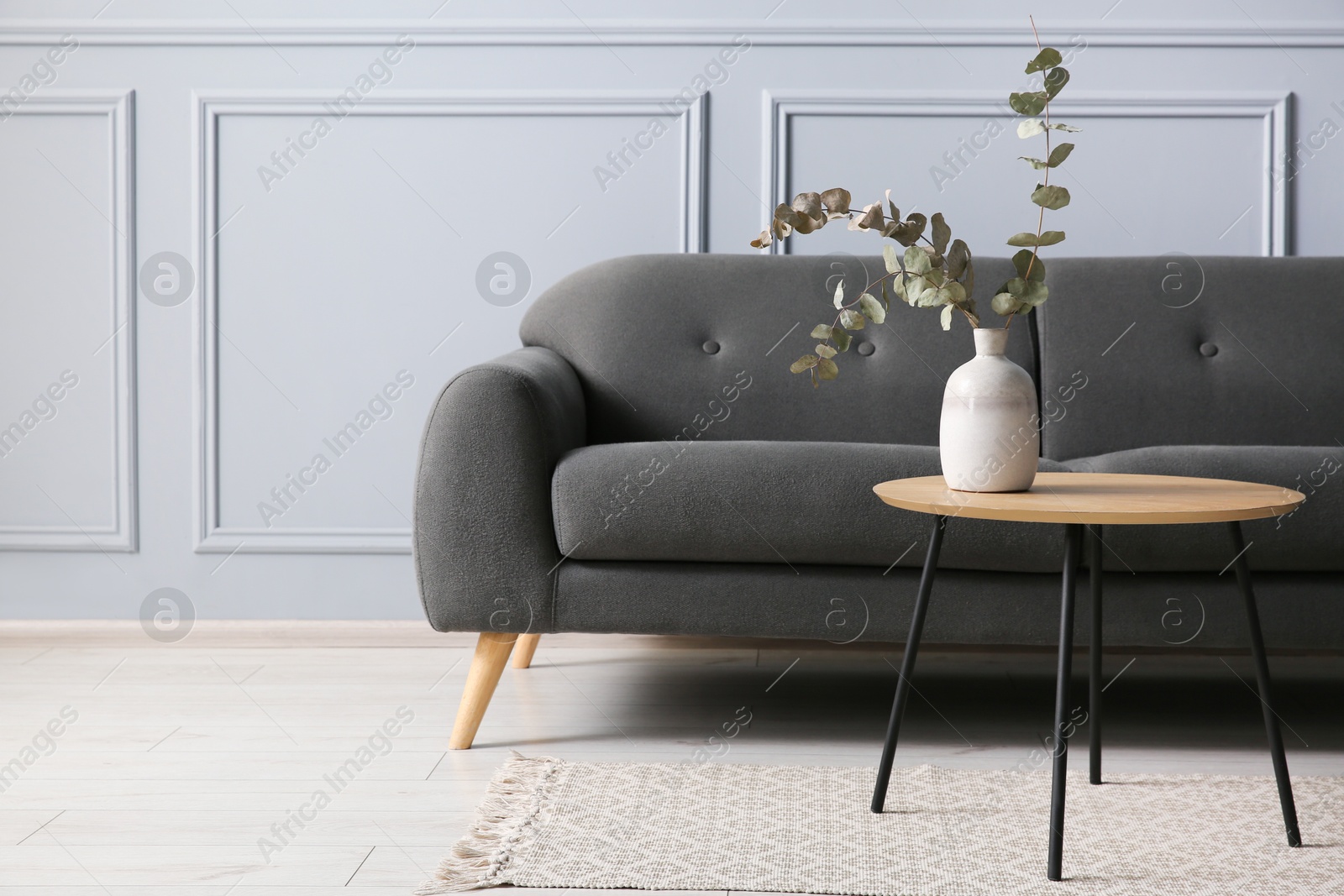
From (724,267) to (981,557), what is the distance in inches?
35.0

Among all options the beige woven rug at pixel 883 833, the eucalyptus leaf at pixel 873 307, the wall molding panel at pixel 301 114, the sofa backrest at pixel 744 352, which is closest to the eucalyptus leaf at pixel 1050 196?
the eucalyptus leaf at pixel 873 307

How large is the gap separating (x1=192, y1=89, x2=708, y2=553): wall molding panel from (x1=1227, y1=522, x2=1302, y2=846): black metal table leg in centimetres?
148

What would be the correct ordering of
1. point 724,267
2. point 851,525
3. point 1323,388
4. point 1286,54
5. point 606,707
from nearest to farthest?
point 851,525, point 606,707, point 1323,388, point 724,267, point 1286,54

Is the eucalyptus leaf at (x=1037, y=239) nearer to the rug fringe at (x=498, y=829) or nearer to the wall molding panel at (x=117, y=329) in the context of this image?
the rug fringe at (x=498, y=829)

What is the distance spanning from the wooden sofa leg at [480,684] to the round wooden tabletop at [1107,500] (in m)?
0.68

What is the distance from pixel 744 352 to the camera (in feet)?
7.22

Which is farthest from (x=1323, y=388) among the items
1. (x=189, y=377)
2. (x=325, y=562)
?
(x=189, y=377)

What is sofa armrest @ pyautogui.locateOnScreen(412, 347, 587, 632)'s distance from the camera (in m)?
1.65

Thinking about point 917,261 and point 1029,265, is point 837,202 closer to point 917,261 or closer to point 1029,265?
point 917,261

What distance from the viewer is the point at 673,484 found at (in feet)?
5.39

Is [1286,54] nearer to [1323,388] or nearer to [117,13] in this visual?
[1323,388]

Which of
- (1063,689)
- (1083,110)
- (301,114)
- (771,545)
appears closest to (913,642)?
(1063,689)

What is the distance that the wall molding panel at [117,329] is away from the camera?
8.19 ft

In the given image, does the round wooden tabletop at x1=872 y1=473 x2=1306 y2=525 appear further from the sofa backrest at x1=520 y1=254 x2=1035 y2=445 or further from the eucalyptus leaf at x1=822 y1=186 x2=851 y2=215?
the sofa backrest at x1=520 y1=254 x2=1035 y2=445
